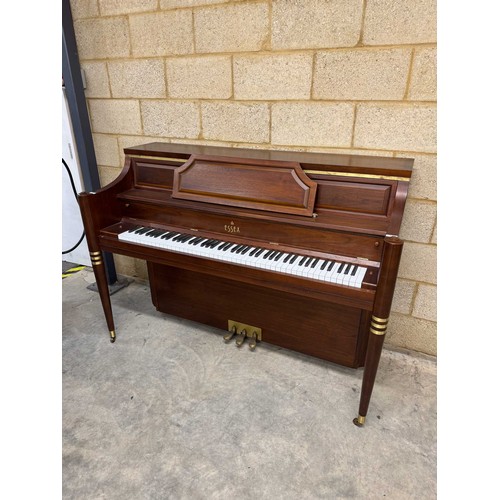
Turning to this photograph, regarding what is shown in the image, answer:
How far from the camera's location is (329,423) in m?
1.70

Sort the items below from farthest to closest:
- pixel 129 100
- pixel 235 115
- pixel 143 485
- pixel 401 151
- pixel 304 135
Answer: pixel 129 100 < pixel 235 115 < pixel 304 135 < pixel 401 151 < pixel 143 485

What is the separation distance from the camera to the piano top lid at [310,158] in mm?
1586

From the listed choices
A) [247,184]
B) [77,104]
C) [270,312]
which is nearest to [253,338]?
[270,312]

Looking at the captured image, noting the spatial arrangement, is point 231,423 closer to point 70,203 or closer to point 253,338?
point 253,338

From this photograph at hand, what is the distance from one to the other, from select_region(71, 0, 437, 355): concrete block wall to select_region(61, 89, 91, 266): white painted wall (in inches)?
17.3

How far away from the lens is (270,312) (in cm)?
210

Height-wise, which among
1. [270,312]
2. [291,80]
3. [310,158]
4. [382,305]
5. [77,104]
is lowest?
[270,312]

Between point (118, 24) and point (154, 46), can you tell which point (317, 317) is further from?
point (118, 24)

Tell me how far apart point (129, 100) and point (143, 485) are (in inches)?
89.8

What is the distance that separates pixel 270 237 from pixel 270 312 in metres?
0.54

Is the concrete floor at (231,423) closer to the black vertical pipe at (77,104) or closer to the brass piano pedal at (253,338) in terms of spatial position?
the brass piano pedal at (253,338)

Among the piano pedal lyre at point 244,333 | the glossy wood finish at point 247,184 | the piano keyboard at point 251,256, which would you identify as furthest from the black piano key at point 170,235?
the piano pedal lyre at point 244,333

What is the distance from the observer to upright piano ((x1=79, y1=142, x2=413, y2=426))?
60.8 inches

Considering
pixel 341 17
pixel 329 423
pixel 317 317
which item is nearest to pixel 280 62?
pixel 341 17
